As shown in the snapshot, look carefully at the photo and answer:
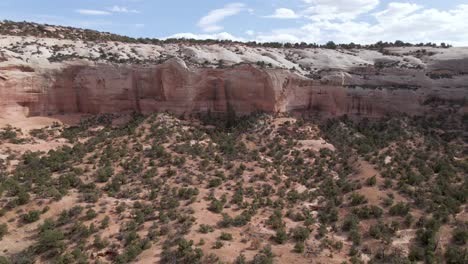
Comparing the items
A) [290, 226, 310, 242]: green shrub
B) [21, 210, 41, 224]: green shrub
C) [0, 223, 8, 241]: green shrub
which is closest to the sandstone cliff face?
[21, 210, 41, 224]: green shrub

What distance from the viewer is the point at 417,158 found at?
101ft

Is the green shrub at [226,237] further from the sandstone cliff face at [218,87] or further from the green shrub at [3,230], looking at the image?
the sandstone cliff face at [218,87]

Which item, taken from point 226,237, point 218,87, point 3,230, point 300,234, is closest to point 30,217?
point 3,230

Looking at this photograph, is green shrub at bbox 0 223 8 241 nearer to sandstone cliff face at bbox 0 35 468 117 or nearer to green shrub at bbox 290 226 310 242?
sandstone cliff face at bbox 0 35 468 117

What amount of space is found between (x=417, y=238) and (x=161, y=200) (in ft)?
46.5

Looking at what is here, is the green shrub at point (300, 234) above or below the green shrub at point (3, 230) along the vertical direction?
below

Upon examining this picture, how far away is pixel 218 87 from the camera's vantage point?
3631 cm

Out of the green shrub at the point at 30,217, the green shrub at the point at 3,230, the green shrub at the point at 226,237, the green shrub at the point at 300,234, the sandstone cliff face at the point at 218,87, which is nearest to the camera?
the green shrub at the point at 3,230

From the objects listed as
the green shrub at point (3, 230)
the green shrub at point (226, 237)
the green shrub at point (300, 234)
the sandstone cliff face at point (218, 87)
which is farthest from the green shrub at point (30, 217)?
the green shrub at point (300, 234)

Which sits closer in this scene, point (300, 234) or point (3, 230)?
point (3, 230)

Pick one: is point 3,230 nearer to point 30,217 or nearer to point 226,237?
point 30,217

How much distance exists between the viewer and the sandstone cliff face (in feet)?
108

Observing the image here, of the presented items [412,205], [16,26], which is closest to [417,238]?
[412,205]

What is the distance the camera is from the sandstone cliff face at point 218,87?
32.8 m
